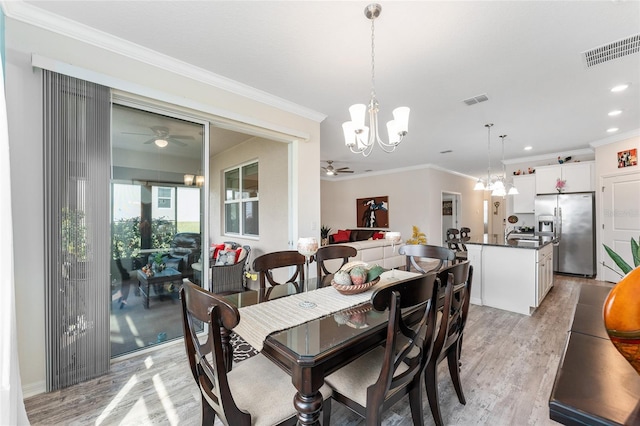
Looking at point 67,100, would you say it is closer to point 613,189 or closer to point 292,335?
point 292,335

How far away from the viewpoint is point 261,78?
8.62 ft

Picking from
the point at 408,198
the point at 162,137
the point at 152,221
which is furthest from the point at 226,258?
the point at 408,198

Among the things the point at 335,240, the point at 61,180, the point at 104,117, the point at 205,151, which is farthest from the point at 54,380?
the point at 335,240

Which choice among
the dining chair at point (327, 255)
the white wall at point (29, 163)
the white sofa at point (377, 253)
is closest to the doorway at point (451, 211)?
the white sofa at point (377, 253)

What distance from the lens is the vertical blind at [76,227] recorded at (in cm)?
180

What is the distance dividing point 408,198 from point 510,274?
162 inches

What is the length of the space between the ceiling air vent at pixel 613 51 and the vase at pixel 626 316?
2.75m

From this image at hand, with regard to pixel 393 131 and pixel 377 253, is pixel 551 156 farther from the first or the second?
pixel 393 131

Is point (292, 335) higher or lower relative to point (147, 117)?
lower

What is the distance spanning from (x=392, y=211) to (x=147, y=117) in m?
6.63

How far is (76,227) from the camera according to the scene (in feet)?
6.22

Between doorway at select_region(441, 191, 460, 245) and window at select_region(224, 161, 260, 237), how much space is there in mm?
6372

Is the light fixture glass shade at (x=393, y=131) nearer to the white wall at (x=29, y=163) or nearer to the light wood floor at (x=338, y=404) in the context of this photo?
the light wood floor at (x=338, y=404)

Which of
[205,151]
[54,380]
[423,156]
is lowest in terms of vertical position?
[54,380]
